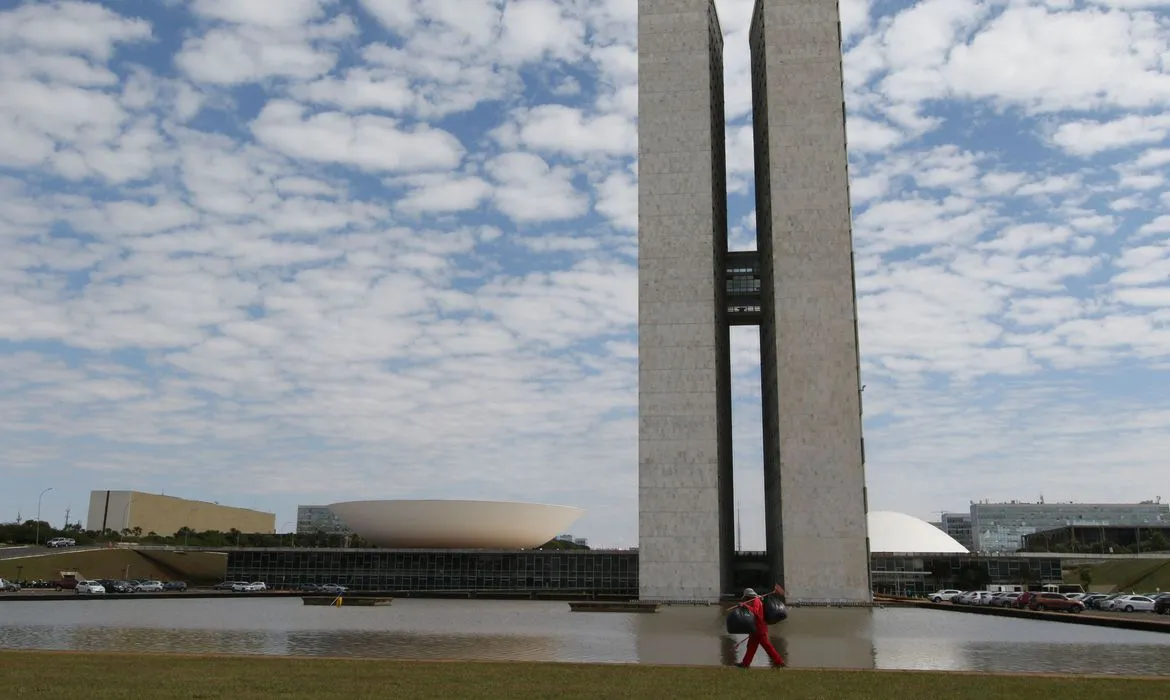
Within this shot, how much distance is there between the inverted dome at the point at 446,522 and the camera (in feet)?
224

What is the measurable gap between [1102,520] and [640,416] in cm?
16589

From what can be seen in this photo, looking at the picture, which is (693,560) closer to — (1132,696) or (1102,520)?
(1132,696)

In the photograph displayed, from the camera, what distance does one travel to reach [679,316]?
53.8 metres

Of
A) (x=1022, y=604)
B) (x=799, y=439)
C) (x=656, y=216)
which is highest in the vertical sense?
(x=656, y=216)

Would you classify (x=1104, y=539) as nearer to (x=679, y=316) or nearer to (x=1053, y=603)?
(x=679, y=316)


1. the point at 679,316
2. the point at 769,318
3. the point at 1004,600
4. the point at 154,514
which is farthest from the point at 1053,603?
the point at 154,514

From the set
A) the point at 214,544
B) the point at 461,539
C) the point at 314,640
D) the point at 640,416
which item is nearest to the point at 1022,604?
the point at 640,416

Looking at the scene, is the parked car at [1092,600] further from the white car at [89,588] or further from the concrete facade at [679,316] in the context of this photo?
the white car at [89,588]

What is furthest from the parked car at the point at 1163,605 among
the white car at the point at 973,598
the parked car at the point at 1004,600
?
the white car at the point at 973,598

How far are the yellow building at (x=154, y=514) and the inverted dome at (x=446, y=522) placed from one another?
3887cm

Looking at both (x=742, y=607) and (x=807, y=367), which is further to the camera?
(x=807, y=367)

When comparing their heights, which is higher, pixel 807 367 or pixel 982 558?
pixel 807 367

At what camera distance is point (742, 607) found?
558 inches

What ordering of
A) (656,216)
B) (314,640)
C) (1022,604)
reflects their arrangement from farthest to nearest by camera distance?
(656,216), (1022,604), (314,640)
